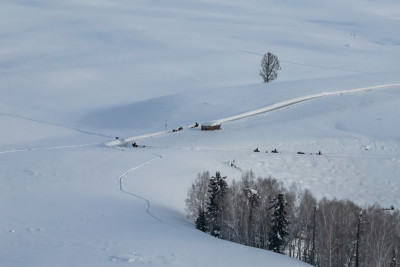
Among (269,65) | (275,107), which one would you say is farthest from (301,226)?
(269,65)

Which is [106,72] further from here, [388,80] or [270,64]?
[388,80]

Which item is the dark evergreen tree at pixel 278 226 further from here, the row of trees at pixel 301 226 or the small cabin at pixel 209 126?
the small cabin at pixel 209 126

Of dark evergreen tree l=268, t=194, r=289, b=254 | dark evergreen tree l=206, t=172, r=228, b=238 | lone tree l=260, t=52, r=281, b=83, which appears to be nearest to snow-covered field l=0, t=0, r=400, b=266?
dark evergreen tree l=206, t=172, r=228, b=238

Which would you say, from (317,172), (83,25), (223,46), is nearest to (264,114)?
(317,172)

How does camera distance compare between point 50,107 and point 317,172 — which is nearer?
point 317,172

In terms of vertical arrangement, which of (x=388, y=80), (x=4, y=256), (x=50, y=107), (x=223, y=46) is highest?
(x=223, y=46)

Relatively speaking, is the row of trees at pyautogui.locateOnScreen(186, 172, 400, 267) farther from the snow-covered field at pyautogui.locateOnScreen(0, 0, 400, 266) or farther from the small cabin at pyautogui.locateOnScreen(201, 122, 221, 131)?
the small cabin at pyautogui.locateOnScreen(201, 122, 221, 131)
